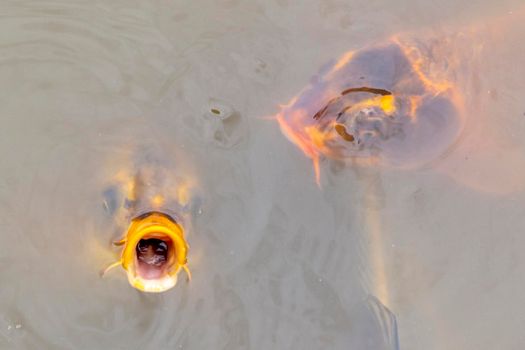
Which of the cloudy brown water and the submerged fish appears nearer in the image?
the cloudy brown water

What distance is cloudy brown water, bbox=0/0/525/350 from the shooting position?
3.46 metres

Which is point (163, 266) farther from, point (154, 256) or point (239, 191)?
point (239, 191)

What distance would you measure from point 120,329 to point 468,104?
2377 mm

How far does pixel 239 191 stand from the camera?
361 centimetres

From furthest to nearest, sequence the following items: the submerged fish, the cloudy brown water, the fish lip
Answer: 1. the submerged fish
2. the cloudy brown water
3. the fish lip

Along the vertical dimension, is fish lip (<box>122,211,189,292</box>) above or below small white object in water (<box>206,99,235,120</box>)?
below

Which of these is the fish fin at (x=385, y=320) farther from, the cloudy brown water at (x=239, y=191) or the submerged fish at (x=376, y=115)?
the submerged fish at (x=376, y=115)

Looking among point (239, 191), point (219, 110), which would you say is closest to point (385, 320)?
point (239, 191)

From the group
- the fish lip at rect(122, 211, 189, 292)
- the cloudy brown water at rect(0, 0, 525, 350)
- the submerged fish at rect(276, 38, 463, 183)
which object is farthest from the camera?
the submerged fish at rect(276, 38, 463, 183)

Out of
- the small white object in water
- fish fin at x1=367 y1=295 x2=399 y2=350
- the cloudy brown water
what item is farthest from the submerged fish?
fish fin at x1=367 y1=295 x2=399 y2=350

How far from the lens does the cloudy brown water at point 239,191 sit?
346 cm

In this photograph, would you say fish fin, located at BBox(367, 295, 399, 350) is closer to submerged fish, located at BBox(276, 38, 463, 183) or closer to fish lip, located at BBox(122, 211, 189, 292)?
submerged fish, located at BBox(276, 38, 463, 183)

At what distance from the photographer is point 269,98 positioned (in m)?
3.78

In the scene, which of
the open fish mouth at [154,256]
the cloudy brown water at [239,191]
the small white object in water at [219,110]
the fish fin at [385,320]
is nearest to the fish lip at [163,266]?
the open fish mouth at [154,256]
